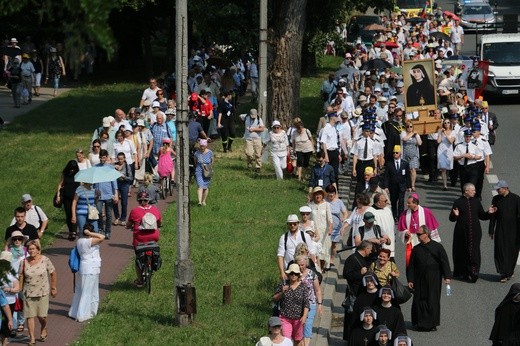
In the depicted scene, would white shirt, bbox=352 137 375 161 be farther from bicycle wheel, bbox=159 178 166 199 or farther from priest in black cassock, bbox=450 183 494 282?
priest in black cassock, bbox=450 183 494 282

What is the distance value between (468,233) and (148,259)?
5209 mm

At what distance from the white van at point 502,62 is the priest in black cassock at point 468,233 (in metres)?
22.9

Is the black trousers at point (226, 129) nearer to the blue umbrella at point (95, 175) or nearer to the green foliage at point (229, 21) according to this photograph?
the green foliage at point (229, 21)

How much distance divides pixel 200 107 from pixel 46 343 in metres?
17.2

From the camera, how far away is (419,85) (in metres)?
29.9

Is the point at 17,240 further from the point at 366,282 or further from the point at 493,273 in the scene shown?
the point at 493,273

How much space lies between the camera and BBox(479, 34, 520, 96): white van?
4272 centimetres

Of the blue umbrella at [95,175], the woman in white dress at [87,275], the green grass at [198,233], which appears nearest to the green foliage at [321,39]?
the green grass at [198,233]

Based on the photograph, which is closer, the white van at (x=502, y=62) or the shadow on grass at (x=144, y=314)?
the shadow on grass at (x=144, y=314)

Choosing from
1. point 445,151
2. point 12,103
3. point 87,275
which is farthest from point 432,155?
point 12,103

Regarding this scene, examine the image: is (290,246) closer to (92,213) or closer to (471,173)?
(92,213)

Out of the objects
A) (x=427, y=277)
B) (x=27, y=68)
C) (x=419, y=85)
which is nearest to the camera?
(x=427, y=277)

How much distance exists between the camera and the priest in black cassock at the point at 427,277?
17.2 m

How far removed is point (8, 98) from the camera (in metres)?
43.7
